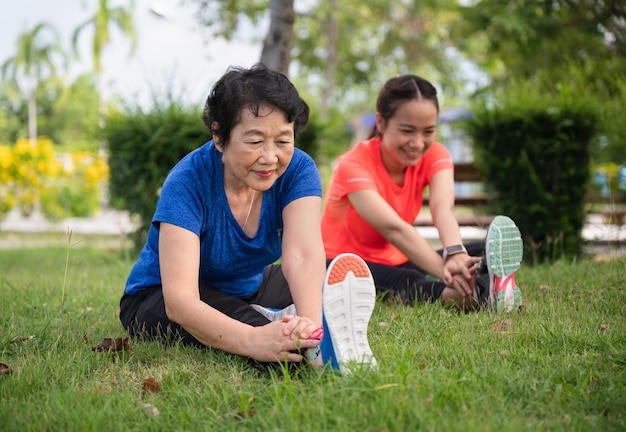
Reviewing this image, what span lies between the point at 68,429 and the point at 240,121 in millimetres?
1198

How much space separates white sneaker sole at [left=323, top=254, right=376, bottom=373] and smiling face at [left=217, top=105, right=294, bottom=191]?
1.85ft

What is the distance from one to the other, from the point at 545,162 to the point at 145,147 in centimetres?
354

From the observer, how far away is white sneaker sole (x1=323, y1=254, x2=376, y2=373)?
2072 mm

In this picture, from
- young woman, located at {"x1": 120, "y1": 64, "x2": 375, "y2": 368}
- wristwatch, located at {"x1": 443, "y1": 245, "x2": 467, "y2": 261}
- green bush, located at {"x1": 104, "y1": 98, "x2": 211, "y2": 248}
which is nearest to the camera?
young woman, located at {"x1": 120, "y1": 64, "x2": 375, "y2": 368}

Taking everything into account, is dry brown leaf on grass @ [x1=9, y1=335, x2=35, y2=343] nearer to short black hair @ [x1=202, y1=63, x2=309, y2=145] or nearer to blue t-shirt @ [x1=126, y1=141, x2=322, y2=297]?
blue t-shirt @ [x1=126, y1=141, x2=322, y2=297]

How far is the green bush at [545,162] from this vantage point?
5.52 metres

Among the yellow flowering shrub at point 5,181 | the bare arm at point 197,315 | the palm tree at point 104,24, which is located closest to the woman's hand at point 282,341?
the bare arm at point 197,315

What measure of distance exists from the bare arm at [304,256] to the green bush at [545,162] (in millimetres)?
3394

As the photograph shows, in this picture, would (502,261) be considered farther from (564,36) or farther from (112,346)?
(564,36)

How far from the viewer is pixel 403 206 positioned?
3.92m

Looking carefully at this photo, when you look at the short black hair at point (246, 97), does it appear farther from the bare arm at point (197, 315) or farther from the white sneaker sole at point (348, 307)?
the white sneaker sole at point (348, 307)

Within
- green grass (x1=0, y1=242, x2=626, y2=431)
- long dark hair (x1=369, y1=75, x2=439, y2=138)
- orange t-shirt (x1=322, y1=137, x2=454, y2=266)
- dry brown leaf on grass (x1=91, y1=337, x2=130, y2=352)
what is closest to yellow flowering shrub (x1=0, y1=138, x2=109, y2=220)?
orange t-shirt (x1=322, y1=137, x2=454, y2=266)

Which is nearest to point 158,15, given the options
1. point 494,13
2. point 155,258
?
point 494,13

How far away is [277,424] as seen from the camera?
182 centimetres
